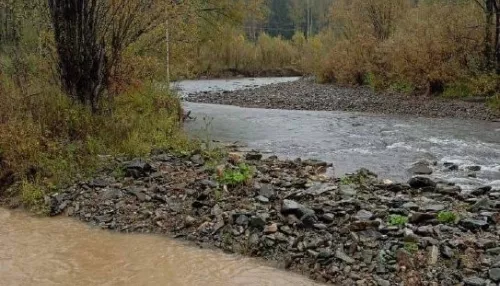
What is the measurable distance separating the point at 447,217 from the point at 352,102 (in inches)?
742

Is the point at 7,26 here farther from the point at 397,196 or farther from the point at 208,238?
the point at 397,196

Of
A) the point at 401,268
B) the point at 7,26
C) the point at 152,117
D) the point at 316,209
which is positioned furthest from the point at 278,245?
the point at 7,26

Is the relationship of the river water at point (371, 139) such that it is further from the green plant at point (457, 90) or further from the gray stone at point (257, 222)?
the green plant at point (457, 90)

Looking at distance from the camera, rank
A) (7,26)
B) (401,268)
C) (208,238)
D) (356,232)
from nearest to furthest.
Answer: (401,268) → (356,232) → (208,238) → (7,26)

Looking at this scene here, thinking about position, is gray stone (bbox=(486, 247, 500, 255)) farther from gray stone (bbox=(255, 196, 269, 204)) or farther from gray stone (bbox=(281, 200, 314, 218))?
gray stone (bbox=(255, 196, 269, 204))

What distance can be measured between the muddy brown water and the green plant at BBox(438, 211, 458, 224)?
2.32 meters

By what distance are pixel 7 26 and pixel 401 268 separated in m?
13.8

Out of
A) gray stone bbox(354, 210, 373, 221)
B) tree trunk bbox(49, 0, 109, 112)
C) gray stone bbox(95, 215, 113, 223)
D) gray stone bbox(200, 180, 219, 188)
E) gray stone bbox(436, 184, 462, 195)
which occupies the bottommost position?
gray stone bbox(95, 215, 113, 223)

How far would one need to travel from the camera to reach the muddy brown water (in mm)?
6879

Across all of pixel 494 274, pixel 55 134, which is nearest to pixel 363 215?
pixel 494 274

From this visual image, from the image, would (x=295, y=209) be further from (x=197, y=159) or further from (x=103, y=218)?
(x=197, y=159)

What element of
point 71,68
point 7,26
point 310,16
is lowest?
point 71,68

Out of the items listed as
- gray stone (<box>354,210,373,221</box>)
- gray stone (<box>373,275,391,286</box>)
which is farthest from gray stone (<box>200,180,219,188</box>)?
gray stone (<box>373,275,391,286</box>)

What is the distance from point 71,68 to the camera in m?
12.8
